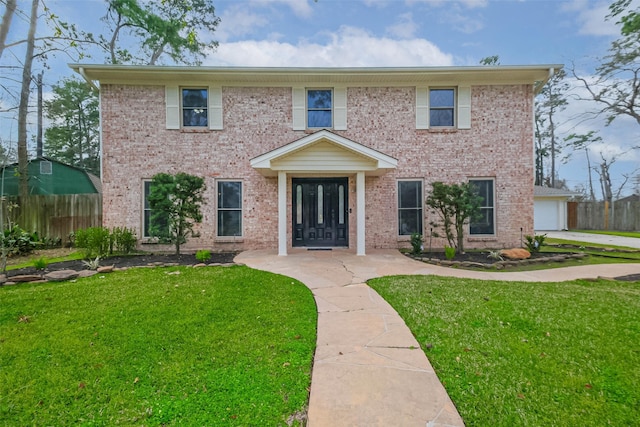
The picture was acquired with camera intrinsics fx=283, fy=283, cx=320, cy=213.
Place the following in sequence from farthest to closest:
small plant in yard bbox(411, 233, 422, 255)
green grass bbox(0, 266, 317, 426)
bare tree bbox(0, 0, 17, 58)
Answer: small plant in yard bbox(411, 233, 422, 255) < bare tree bbox(0, 0, 17, 58) < green grass bbox(0, 266, 317, 426)

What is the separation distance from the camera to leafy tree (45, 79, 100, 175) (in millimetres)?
18645

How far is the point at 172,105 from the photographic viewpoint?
344 inches

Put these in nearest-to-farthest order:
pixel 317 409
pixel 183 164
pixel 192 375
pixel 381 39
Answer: pixel 317 409 → pixel 192 375 → pixel 183 164 → pixel 381 39

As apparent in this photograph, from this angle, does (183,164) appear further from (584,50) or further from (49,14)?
(584,50)

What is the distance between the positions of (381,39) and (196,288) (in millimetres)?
11622

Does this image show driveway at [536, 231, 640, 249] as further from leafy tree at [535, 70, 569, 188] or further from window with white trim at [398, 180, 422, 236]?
leafy tree at [535, 70, 569, 188]

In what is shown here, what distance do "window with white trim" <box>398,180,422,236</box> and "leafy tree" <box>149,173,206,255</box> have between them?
19.5ft

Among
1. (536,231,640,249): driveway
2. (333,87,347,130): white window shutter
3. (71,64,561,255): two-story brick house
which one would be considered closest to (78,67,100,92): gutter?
(71,64,561,255): two-story brick house

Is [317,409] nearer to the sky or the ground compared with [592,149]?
nearer to the ground

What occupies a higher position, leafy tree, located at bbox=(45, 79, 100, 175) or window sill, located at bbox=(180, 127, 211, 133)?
leafy tree, located at bbox=(45, 79, 100, 175)

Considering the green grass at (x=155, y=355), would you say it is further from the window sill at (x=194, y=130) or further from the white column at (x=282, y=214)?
the window sill at (x=194, y=130)

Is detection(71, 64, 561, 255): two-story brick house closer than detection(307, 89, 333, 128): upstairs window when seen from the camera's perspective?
Yes

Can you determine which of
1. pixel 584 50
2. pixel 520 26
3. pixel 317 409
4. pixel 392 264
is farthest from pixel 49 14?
pixel 584 50

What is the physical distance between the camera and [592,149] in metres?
23.0
